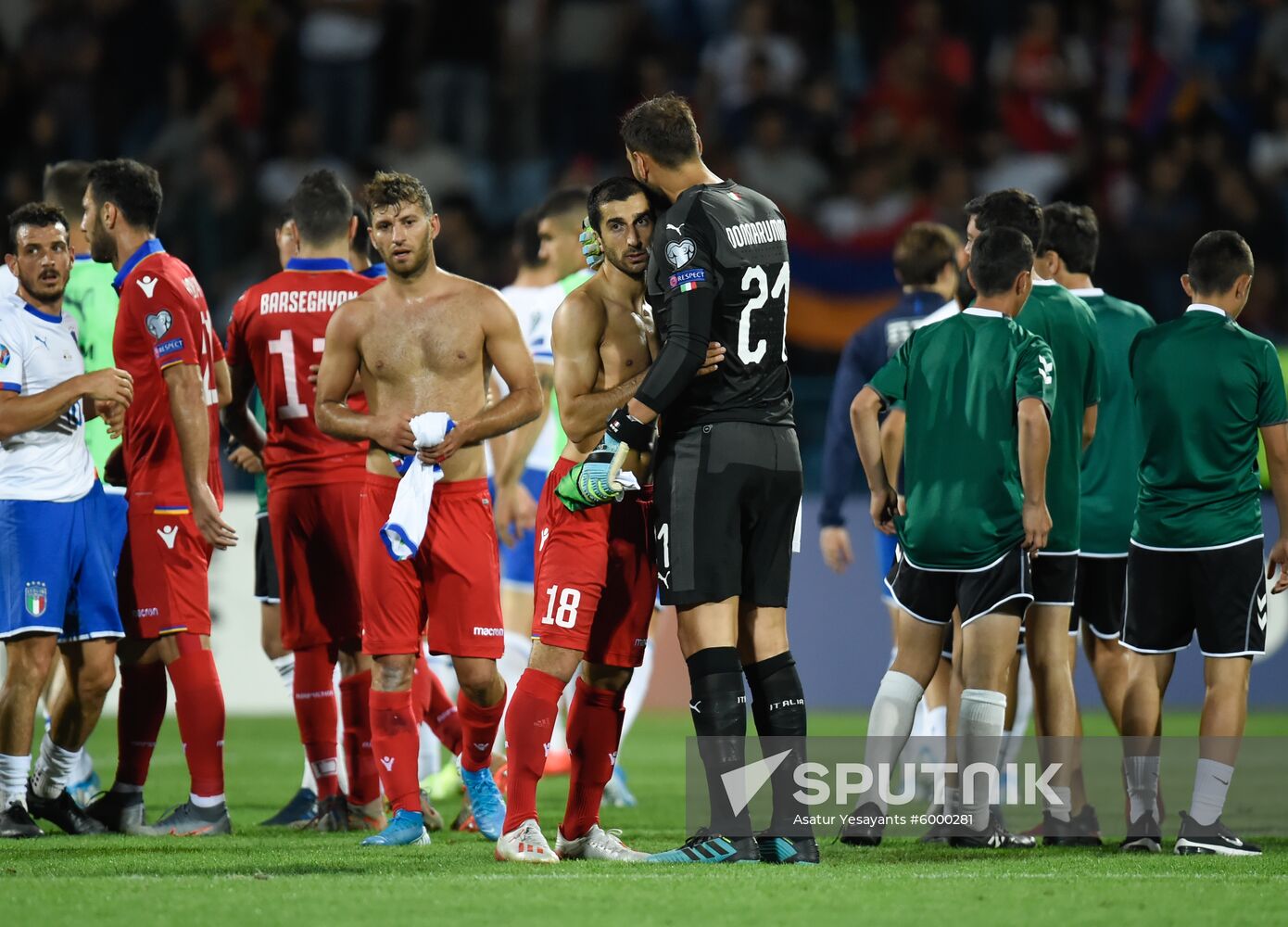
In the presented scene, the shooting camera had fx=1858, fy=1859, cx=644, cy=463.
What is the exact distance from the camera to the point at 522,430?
9.50 meters

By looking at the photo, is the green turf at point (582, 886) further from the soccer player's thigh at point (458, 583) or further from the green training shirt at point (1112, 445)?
the green training shirt at point (1112, 445)

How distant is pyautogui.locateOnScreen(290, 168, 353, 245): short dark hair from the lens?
8.53 meters

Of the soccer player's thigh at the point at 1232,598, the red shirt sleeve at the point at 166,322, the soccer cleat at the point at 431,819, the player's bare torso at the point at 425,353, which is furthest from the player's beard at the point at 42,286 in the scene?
the soccer player's thigh at the point at 1232,598

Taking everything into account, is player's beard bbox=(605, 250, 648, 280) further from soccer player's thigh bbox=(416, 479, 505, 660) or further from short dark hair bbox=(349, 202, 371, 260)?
short dark hair bbox=(349, 202, 371, 260)

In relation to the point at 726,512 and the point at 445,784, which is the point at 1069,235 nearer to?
the point at 726,512

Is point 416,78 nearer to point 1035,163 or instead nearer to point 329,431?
point 1035,163

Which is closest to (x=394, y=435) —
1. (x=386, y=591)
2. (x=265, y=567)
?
(x=386, y=591)

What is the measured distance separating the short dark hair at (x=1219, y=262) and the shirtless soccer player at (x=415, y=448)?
284 centimetres

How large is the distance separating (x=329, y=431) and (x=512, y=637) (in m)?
2.68

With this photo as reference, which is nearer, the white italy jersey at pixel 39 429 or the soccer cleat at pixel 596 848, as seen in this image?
the soccer cleat at pixel 596 848

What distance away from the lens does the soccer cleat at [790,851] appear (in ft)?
22.1

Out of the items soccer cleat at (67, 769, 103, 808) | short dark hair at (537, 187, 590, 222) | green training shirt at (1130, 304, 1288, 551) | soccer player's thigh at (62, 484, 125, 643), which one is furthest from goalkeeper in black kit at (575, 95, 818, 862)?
soccer cleat at (67, 769, 103, 808)

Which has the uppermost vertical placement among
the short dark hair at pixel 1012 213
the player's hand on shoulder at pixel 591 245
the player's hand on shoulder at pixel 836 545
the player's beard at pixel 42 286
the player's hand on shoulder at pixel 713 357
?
the short dark hair at pixel 1012 213

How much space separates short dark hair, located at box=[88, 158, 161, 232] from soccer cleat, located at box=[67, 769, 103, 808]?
311cm
